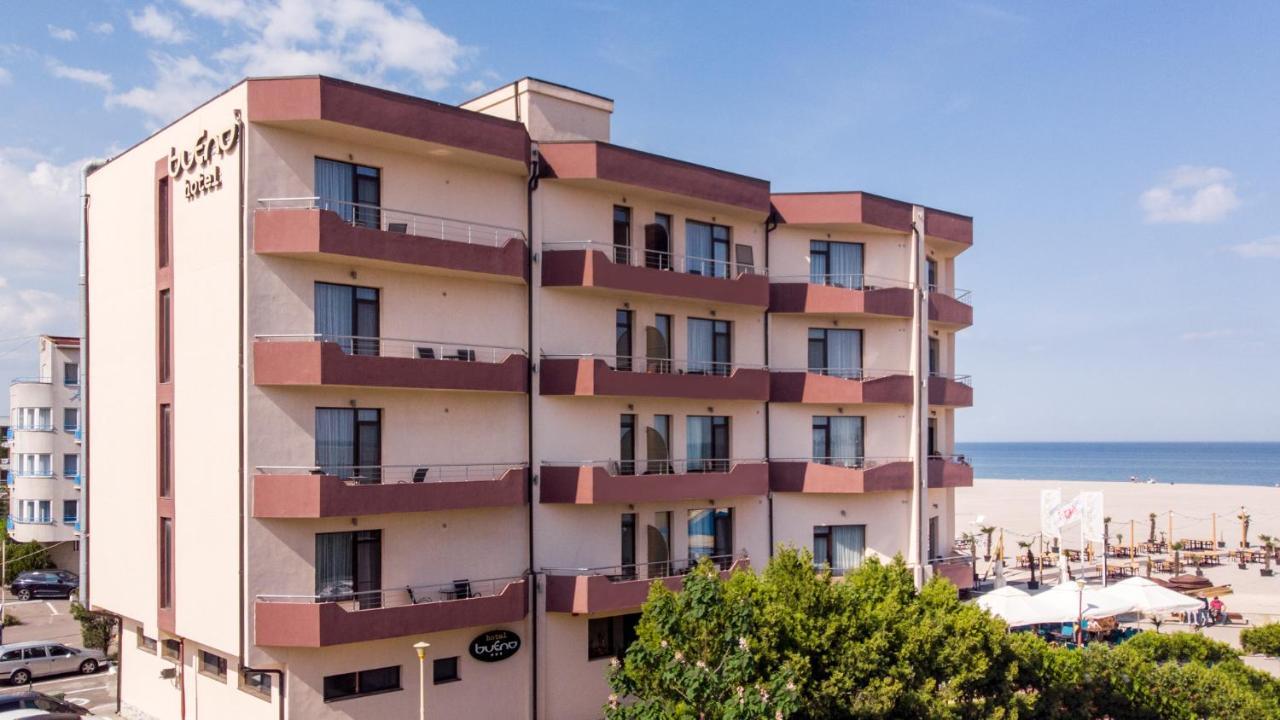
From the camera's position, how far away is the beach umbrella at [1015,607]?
3300 cm

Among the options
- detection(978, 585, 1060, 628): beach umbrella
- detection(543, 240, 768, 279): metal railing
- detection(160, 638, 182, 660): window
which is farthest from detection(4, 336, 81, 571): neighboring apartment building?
detection(978, 585, 1060, 628): beach umbrella

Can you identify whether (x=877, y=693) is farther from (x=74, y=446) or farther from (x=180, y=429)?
(x=74, y=446)

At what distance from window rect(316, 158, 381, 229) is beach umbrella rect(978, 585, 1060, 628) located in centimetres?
2374

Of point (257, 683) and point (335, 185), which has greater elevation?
point (335, 185)

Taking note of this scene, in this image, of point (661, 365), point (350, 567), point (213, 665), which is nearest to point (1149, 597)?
point (661, 365)

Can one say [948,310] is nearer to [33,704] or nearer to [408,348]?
[408,348]

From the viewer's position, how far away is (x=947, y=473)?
36.0 meters

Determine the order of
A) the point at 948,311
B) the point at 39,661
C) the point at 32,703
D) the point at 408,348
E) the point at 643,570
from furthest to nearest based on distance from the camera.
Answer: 1. the point at 39,661
2. the point at 948,311
3. the point at 643,570
4. the point at 32,703
5. the point at 408,348

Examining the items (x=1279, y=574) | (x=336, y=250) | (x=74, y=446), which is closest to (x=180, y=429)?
(x=336, y=250)

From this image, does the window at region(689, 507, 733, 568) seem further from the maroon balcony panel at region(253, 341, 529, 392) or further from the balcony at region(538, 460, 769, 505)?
the maroon balcony panel at region(253, 341, 529, 392)

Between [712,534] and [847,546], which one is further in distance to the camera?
[847,546]

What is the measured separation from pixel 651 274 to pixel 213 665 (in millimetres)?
16884

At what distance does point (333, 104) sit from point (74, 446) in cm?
4741

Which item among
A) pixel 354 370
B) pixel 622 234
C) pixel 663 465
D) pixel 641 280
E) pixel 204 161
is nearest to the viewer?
pixel 354 370
